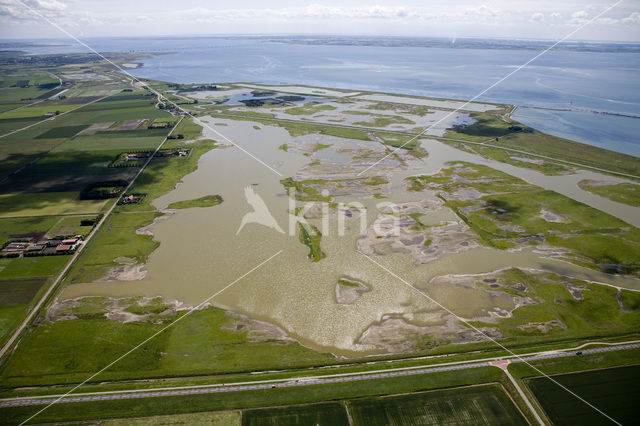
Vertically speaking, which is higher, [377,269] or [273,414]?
[377,269]

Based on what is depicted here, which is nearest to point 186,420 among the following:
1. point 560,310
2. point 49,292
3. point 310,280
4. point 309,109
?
point 310,280

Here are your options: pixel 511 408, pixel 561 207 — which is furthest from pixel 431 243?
pixel 561 207

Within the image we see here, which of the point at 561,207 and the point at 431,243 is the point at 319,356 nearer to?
the point at 431,243

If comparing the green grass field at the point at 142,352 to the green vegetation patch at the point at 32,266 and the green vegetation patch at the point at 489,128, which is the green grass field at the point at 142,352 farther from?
the green vegetation patch at the point at 489,128

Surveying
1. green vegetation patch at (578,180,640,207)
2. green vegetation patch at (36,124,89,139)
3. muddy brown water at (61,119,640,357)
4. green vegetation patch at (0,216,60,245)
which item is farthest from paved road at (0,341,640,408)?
green vegetation patch at (36,124,89,139)

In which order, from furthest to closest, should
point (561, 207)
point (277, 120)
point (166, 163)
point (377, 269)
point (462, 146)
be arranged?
point (277, 120)
point (462, 146)
point (166, 163)
point (561, 207)
point (377, 269)
